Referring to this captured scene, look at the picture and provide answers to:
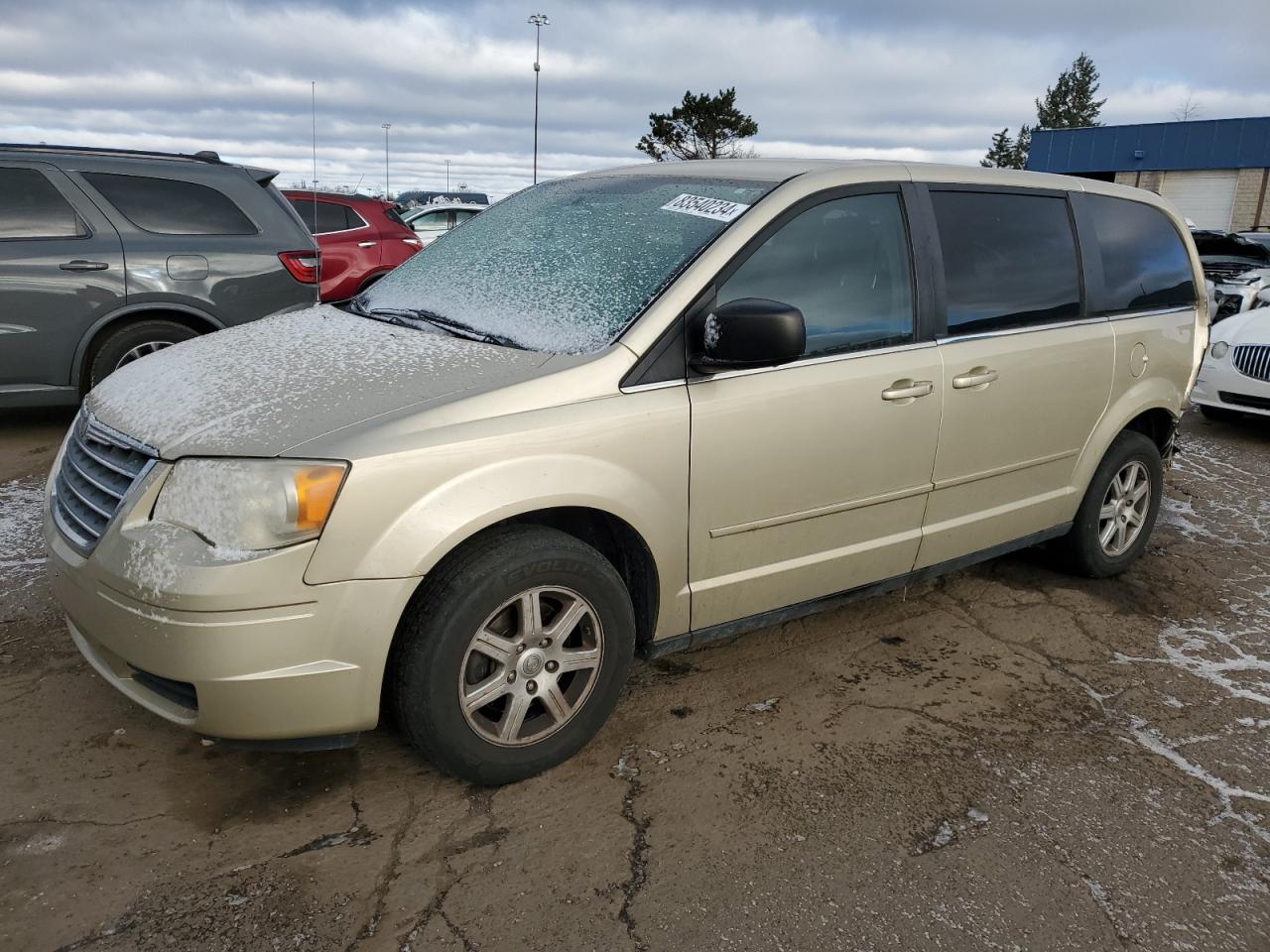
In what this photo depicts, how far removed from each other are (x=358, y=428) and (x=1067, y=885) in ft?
6.93

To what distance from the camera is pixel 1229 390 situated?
7.77 meters

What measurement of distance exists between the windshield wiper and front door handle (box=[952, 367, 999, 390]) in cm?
161

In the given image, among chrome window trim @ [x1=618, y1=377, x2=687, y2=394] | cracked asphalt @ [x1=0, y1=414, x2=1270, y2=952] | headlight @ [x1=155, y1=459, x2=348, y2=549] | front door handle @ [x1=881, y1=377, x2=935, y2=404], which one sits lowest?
cracked asphalt @ [x1=0, y1=414, x2=1270, y2=952]

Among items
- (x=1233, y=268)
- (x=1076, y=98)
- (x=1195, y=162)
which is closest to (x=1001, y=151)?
(x=1076, y=98)

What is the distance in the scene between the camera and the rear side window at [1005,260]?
3549mm

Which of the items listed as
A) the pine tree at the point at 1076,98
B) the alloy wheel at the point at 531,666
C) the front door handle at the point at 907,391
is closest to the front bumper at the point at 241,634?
the alloy wheel at the point at 531,666

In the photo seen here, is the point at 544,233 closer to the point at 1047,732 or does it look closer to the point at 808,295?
the point at 808,295

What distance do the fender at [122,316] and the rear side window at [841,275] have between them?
424 cm

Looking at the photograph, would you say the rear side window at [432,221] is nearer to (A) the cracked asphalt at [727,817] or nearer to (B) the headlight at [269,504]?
(A) the cracked asphalt at [727,817]

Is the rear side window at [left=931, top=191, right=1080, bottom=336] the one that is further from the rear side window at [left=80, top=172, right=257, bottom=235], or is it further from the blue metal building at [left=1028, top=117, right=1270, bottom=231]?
the blue metal building at [left=1028, top=117, right=1270, bottom=231]

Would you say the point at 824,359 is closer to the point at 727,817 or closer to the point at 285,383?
the point at 727,817

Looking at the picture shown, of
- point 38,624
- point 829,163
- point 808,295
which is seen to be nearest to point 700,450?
point 808,295

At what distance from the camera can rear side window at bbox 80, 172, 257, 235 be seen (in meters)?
6.12

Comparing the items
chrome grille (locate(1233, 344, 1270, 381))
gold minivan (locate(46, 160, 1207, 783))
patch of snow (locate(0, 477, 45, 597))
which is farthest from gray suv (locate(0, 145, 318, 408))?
chrome grille (locate(1233, 344, 1270, 381))
